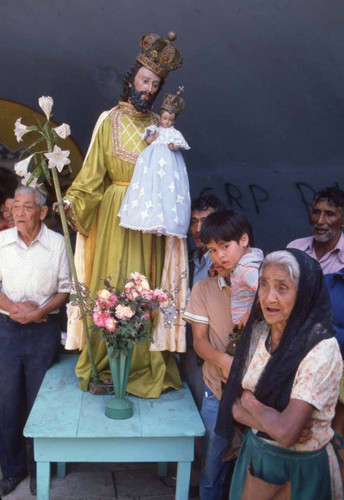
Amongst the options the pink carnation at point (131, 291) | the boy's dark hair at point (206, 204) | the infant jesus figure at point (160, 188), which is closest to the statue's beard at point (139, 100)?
the infant jesus figure at point (160, 188)

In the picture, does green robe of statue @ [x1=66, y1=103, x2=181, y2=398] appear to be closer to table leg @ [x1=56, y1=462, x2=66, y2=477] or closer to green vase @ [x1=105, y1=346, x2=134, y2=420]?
green vase @ [x1=105, y1=346, x2=134, y2=420]

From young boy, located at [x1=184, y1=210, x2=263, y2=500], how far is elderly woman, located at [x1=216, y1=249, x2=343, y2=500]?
603 mm

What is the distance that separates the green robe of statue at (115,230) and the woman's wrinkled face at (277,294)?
141 cm

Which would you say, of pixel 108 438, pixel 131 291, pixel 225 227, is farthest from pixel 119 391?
pixel 225 227

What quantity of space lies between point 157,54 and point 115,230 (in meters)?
1.09

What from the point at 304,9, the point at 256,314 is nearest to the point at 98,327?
the point at 256,314

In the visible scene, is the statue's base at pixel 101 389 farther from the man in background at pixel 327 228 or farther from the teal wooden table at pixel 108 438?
the man in background at pixel 327 228

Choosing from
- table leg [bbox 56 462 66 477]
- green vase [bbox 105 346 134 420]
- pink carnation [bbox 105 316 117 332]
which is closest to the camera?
pink carnation [bbox 105 316 117 332]

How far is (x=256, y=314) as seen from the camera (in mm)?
2795

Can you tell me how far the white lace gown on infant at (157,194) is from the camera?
3631 mm

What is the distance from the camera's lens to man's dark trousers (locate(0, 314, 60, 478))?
13.1 feet

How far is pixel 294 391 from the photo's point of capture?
95.2 inches

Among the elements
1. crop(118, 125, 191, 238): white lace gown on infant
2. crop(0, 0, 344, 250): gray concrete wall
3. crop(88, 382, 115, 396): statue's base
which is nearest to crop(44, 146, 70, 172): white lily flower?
crop(118, 125, 191, 238): white lace gown on infant

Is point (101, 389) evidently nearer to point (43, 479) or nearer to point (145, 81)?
point (43, 479)
